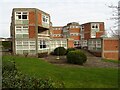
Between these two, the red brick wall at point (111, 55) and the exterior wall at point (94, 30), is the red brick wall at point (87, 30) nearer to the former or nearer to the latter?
the exterior wall at point (94, 30)

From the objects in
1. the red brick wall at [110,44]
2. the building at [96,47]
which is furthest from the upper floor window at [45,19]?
the red brick wall at [110,44]

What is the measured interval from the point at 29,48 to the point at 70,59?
10638mm

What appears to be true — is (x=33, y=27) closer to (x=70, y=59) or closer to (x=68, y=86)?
(x=70, y=59)

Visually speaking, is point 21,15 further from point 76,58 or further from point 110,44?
point 110,44

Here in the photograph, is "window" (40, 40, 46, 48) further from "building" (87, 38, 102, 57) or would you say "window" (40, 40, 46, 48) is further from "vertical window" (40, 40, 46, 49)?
"building" (87, 38, 102, 57)

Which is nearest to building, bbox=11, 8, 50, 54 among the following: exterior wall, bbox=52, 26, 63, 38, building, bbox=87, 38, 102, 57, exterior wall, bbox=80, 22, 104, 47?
building, bbox=87, 38, 102, 57

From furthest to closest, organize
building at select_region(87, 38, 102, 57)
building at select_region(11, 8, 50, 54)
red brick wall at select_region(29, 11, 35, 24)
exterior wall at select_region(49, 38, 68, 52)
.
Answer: exterior wall at select_region(49, 38, 68, 52) < building at select_region(87, 38, 102, 57) < red brick wall at select_region(29, 11, 35, 24) < building at select_region(11, 8, 50, 54)

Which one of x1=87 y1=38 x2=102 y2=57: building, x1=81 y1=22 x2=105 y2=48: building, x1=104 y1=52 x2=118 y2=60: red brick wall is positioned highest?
x1=81 y1=22 x2=105 y2=48: building

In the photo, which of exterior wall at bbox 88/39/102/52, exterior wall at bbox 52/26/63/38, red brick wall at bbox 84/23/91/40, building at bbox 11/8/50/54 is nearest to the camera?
building at bbox 11/8/50/54

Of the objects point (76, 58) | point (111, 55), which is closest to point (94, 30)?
point (111, 55)

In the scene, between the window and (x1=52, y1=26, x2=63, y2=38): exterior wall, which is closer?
the window

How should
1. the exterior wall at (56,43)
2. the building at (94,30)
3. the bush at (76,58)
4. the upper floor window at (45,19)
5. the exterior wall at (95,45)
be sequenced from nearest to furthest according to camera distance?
1. the bush at (76,58)
2. the upper floor window at (45,19)
3. the exterior wall at (95,45)
4. the exterior wall at (56,43)
5. the building at (94,30)

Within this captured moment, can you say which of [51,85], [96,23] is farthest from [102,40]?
[51,85]

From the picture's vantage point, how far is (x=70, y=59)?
28125 millimetres
